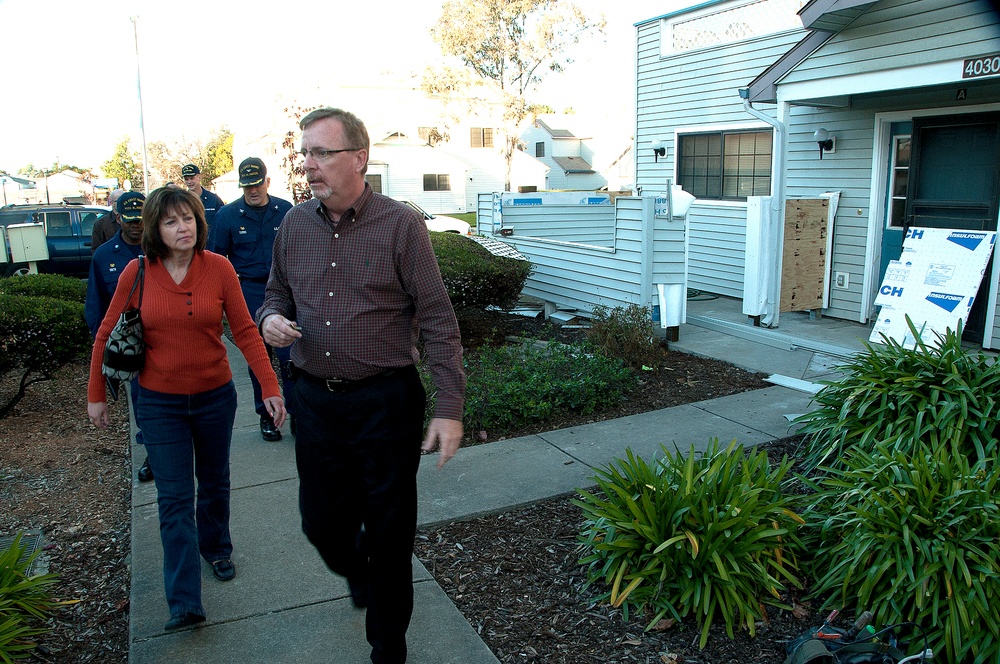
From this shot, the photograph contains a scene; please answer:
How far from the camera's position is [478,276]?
859 centimetres

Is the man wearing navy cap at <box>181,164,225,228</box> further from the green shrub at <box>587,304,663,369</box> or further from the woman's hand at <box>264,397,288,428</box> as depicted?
the woman's hand at <box>264,397,288,428</box>

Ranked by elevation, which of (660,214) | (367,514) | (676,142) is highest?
(676,142)

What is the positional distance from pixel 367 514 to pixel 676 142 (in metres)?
9.97

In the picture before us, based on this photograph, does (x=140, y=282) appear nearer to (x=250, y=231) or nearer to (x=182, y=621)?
(x=182, y=621)

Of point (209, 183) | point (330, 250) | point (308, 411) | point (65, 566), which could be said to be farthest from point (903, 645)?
point (209, 183)

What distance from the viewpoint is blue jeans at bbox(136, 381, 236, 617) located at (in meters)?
3.34

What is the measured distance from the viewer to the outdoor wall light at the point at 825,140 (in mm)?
9016

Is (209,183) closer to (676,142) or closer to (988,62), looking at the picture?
(676,142)

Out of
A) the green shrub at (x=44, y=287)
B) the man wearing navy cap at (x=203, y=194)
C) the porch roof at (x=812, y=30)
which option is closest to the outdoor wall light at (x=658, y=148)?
the porch roof at (x=812, y=30)

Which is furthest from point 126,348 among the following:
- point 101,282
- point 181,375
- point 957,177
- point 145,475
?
point 957,177

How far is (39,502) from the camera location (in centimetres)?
513

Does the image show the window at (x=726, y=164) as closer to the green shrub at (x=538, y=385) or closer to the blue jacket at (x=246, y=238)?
the green shrub at (x=538, y=385)

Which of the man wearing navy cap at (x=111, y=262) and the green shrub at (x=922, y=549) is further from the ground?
the man wearing navy cap at (x=111, y=262)

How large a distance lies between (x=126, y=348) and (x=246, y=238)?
2.43 metres
